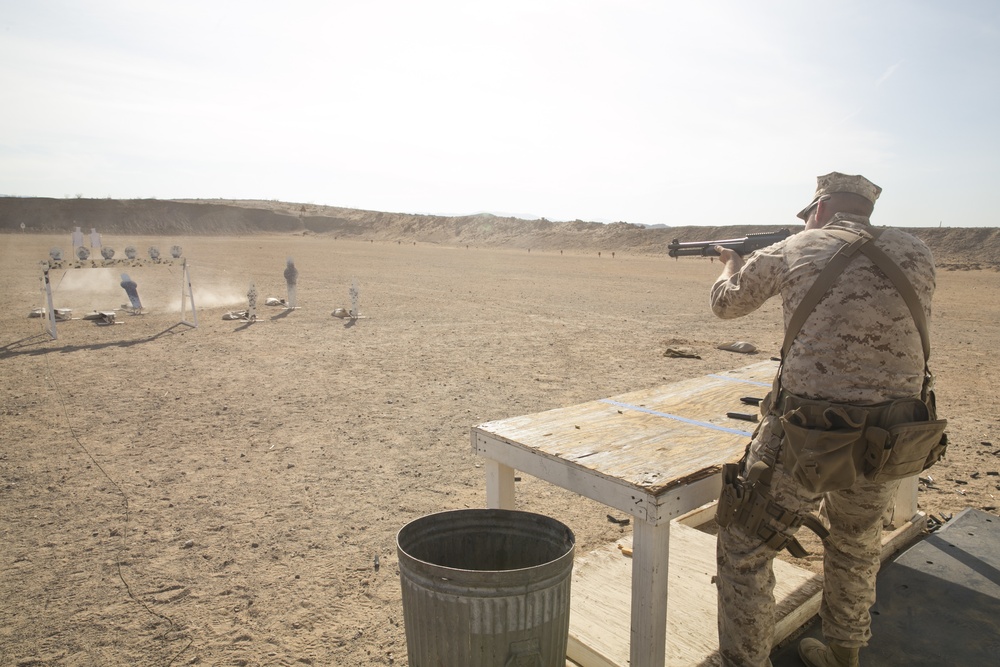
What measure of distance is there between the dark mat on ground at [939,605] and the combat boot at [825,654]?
0.21 ft

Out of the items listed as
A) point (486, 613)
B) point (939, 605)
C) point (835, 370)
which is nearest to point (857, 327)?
point (835, 370)

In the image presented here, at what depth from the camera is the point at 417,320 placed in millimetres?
13695

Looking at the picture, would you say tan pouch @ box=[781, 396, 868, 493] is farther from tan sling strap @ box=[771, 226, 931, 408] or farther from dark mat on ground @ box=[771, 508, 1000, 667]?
dark mat on ground @ box=[771, 508, 1000, 667]

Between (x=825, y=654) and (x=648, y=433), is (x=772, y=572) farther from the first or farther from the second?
(x=648, y=433)

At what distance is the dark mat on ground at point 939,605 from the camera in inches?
120

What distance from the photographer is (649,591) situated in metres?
2.51

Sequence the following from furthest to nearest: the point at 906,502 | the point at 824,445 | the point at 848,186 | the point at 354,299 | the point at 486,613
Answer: the point at 354,299 → the point at 906,502 → the point at 848,186 → the point at 824,445 → the point at 486,613

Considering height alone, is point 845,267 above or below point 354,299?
above

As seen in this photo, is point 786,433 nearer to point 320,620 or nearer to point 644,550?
point 644,550

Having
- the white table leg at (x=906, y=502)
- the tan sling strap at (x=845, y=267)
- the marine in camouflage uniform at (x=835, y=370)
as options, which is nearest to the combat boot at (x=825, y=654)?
the marine in camouflage uniform at (x=835, y=370)

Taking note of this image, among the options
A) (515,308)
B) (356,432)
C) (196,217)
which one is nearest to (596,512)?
(356,432)

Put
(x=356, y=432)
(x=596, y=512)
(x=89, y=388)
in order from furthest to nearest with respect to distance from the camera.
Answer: (x=89, y=388) → (x=356, y=432) → (x=596, y=512)

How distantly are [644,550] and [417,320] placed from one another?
11.5 m

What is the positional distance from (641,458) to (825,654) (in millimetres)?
1201
